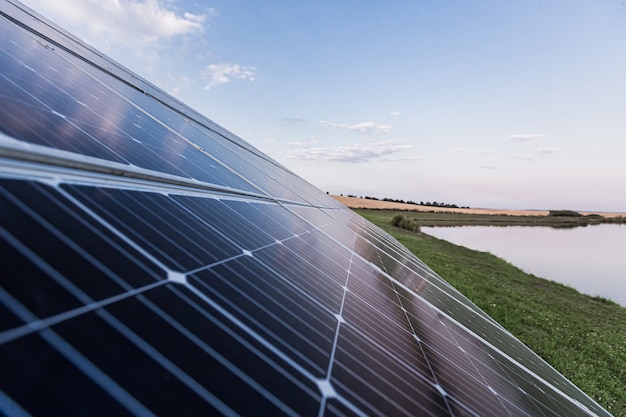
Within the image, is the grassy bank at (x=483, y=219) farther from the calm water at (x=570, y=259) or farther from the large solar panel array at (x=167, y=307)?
the large solar panel array at (x=167, y=307)

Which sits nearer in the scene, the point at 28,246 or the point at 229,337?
the point at 28,246

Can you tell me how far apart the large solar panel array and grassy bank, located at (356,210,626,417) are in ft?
24.7

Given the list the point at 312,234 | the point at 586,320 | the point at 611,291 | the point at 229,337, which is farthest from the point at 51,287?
the point at 611,291

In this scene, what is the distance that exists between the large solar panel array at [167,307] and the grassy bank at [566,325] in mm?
7536

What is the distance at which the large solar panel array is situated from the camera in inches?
44.2

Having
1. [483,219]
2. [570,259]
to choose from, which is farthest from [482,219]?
[570,259]

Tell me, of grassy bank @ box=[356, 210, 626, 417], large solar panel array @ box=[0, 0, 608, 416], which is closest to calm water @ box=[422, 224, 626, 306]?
grassy bank @ box=[356, 210, 626, 417]

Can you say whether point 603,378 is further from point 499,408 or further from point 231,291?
point 231,291

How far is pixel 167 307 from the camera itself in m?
1.70

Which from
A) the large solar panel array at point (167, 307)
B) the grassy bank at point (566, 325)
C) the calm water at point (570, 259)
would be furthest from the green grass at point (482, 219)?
the large solar panel array at point (167, 307)

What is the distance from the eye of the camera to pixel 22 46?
16.6 feet

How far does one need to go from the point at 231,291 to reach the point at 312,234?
11.5 feet

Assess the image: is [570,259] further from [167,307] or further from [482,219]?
[167,307]

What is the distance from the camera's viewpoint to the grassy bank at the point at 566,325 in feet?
33.5
